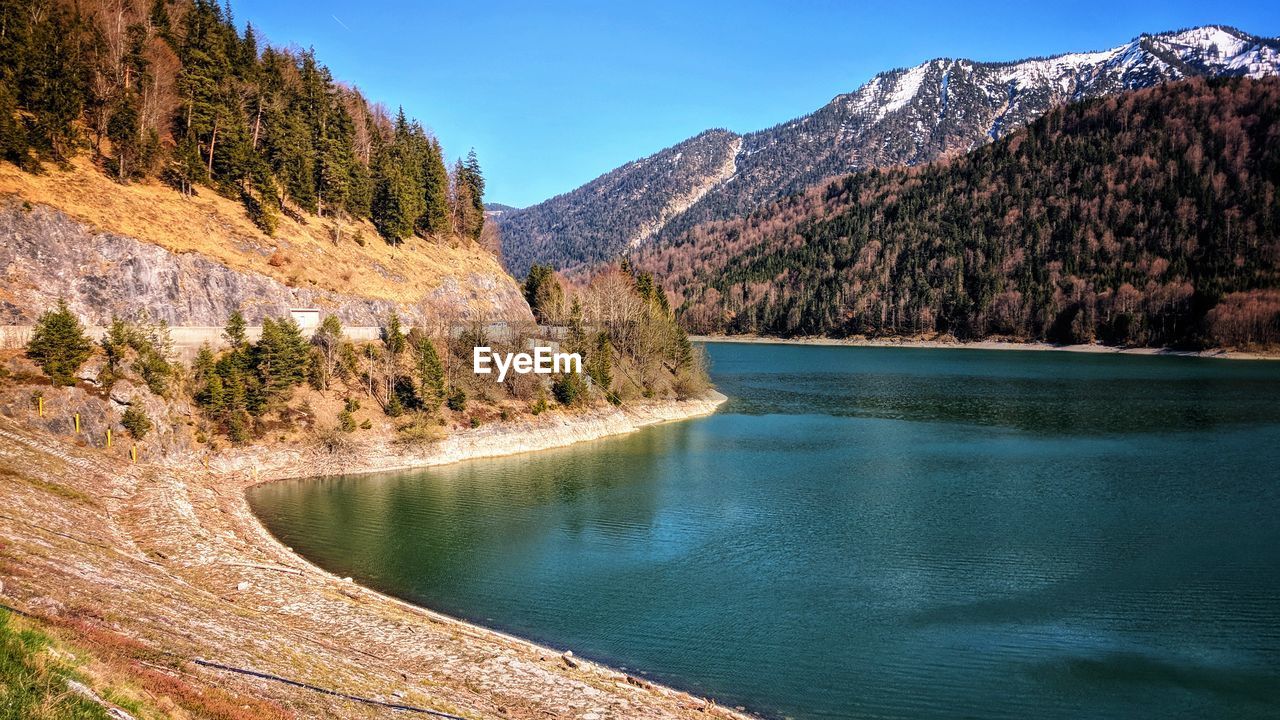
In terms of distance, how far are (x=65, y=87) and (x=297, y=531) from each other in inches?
1343

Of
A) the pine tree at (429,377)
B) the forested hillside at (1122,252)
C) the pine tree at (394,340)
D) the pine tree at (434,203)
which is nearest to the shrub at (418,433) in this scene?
the pine tree at (429,377)

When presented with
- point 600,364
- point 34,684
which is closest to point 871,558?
point 34,684

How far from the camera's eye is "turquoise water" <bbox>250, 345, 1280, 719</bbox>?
699 inches

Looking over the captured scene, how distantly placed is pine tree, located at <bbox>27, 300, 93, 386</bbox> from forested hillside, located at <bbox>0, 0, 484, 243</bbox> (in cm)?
1385

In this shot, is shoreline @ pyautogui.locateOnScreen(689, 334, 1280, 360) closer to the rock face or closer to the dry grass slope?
the dry grass slope

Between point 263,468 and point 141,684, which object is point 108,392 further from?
point 141,684

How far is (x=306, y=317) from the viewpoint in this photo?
47656 millimetres

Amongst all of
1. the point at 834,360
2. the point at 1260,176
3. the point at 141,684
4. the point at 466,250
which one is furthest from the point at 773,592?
the point at 1260,176

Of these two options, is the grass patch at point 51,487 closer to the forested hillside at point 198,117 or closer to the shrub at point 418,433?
the shrub at point 418,433

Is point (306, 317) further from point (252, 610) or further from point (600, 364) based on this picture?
point (252, 610)

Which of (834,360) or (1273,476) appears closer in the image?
(1273,476)

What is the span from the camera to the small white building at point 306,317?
155 feet

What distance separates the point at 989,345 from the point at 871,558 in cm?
14567

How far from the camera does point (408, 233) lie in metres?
66.6
